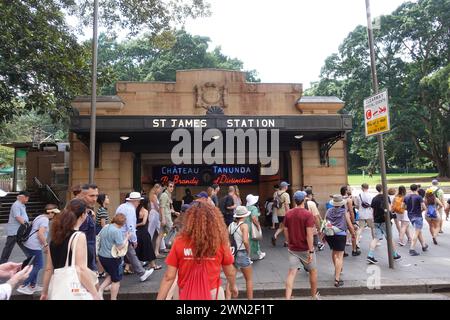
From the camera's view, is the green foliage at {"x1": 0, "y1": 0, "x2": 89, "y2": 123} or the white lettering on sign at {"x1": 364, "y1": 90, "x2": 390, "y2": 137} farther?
the green foliage at {"x1": 0, "y1": 0, "x2": 89, "y2": 123}

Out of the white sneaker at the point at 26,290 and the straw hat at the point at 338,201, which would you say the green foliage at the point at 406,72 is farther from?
the white sneaker at the point at 26,290

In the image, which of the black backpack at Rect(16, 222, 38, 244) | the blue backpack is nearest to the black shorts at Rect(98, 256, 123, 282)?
the black backpack at Rect(16, 222, 38, 244)

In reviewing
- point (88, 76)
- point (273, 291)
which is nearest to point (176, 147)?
point (88, 76)

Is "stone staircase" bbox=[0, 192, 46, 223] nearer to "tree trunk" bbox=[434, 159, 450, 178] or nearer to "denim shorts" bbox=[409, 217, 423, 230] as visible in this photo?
"denim shorts" bbox=[409, 217, 423, 230]

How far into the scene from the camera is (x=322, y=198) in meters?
13.3

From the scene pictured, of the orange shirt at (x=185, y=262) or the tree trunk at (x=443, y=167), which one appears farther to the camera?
the tree trunk at (x=443, y=167)

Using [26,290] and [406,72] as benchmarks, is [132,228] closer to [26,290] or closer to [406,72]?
[26,290]

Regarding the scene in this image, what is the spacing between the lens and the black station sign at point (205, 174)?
14805mm

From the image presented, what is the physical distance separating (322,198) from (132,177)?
722 cm

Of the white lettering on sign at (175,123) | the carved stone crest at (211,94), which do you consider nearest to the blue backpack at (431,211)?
the white lettering on sign at (175,123)

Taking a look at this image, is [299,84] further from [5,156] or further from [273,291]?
[5,156]

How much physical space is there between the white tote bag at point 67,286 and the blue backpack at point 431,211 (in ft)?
32.6

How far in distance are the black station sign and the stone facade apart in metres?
2.01

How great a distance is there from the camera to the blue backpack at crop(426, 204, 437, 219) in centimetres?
1018
